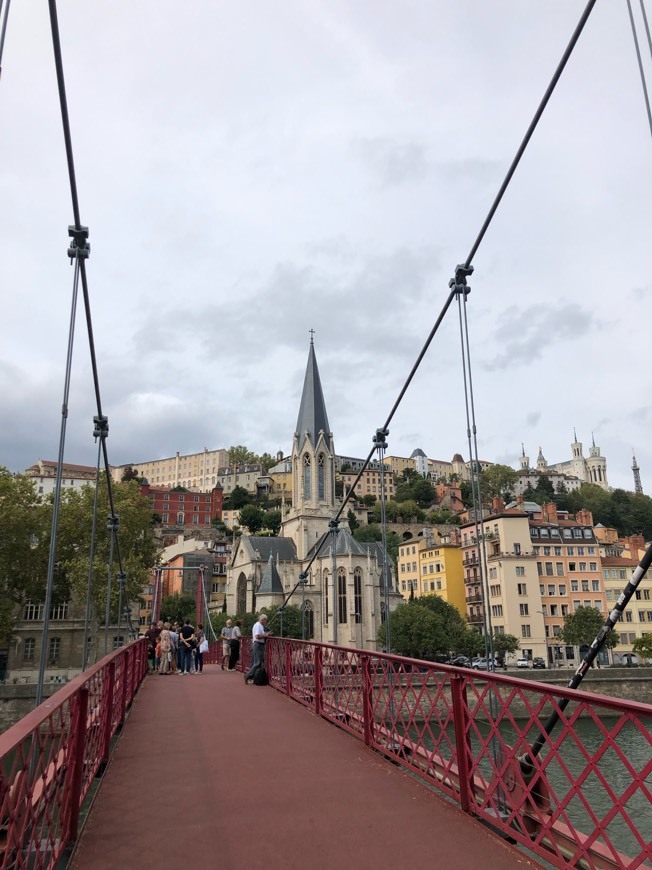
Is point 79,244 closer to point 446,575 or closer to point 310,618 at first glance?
point 310,618

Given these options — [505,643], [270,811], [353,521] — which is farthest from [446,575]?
[270,811]

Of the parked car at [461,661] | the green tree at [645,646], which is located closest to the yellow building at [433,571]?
the parked car at [461,661]

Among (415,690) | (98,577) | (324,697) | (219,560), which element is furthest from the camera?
(219,560)

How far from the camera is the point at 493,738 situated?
464cm

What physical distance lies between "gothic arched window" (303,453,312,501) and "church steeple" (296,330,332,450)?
1261mm

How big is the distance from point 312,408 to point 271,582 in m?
17.2

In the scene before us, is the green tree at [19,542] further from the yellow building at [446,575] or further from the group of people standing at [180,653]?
the yellow building at [446,575]

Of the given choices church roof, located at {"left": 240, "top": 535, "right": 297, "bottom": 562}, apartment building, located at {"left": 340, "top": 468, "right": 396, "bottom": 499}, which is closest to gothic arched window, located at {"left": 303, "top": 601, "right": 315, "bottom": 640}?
church roof, located at {"left": 240, "top": 535, "right": 297, "bottom": 562}

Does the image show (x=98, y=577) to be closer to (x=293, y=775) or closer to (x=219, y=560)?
(x=293, y=775)

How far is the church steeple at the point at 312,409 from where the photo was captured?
62781 millimetres

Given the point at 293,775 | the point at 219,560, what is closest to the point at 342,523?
the point at 219,560

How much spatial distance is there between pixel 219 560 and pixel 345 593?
32.6 meters

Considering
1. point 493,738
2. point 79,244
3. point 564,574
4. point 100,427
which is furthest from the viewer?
point 564,574

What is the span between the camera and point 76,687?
412 cm
